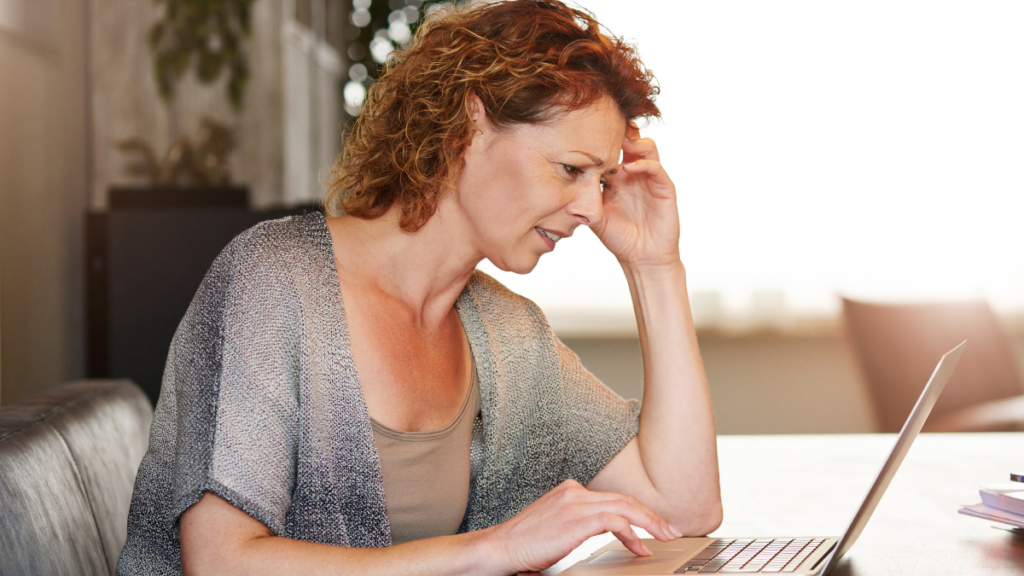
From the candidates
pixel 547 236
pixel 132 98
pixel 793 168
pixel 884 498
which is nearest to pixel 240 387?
pixel 547 236

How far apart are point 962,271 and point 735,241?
1.01 metres

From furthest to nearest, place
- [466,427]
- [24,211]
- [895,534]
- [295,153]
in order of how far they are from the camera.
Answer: [295,153] < [24,211] < [466,427] < [895,534]

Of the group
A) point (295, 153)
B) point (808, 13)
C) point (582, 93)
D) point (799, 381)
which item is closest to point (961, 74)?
point (808, 13)

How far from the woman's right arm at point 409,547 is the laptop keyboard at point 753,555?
78mm

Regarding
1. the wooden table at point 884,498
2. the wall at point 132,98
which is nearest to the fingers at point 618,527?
the wooden table at point 884,498

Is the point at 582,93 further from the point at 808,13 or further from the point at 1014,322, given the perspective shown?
the point at 1014,322

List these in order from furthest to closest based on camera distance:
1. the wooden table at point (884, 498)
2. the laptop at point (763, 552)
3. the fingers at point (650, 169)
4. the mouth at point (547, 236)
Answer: the fingers at point (650, 169), the mouth at point (547, 236), the wooden table at point (884, 498), the laptop at point (763, 552)

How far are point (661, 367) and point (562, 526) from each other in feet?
1.53

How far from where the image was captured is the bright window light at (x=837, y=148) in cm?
404

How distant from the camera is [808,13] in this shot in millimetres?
4047

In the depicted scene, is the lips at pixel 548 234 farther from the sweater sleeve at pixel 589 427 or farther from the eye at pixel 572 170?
the sweater sleeve at pixel 589 427

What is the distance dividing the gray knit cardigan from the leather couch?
0.07 m

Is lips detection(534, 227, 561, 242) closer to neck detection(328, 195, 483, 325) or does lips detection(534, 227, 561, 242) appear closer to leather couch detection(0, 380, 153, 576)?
neck detection(328, 195, 483, 325)

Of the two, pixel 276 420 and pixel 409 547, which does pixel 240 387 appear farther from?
pixel 409 547
